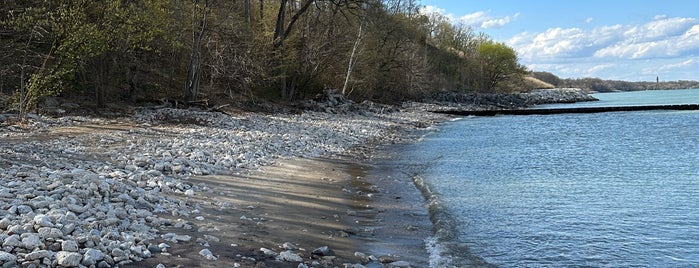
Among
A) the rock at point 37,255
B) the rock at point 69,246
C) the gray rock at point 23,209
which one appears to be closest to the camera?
the rock at point 37,255

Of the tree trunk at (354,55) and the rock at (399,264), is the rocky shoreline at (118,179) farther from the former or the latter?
the tree trunk at (354,55)

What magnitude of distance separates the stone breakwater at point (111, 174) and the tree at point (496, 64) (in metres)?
74.6

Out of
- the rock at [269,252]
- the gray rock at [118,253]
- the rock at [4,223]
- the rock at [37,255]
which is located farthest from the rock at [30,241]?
the rock at [269,252]

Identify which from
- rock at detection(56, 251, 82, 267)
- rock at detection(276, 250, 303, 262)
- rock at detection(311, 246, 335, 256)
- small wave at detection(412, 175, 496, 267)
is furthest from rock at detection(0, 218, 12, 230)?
small wave at detection(412, 175, 496, 267)

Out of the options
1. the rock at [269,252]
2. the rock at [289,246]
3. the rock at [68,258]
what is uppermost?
the rock at [68,258]

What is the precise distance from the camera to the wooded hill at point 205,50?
16.9 m

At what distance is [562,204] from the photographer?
10.5 metres

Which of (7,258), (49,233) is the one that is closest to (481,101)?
(49,233)

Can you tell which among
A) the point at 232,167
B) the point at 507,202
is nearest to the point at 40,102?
the point at 232,167

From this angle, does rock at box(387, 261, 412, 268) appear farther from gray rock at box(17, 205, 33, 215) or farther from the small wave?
gray rock at box(17, 205, 33, 215)

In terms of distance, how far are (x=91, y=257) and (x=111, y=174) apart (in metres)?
4.26

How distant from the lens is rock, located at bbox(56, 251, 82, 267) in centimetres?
481

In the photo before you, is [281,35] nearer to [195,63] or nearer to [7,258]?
[195,63]

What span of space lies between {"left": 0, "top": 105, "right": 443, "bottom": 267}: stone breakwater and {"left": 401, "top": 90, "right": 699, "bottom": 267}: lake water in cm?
314
